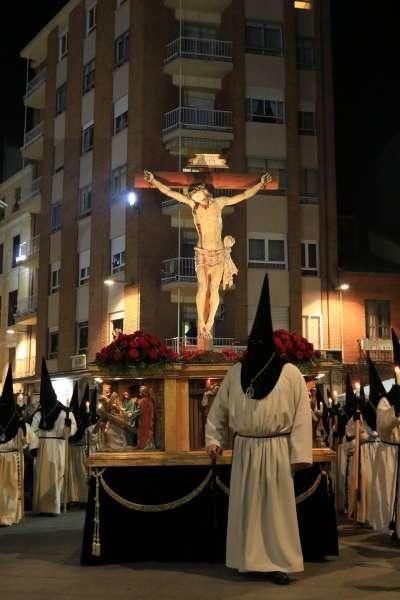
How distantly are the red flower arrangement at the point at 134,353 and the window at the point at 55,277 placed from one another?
1026 inches

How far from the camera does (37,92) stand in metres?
39.2

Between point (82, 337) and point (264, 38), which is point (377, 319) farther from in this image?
point (264, 38)

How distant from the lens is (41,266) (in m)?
36.4

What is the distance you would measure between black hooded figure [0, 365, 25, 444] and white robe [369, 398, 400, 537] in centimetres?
581

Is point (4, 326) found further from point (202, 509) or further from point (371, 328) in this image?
point (202, 509)

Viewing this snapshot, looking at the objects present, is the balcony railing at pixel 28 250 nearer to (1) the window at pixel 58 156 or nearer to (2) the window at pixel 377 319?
(1) the window at pixel 58 156

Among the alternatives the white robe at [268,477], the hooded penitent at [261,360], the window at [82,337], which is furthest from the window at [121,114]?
the white robe at [268,477]

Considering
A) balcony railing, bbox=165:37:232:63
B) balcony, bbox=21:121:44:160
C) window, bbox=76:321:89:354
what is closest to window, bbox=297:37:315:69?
balcony railing, bbox=165:37:232:63

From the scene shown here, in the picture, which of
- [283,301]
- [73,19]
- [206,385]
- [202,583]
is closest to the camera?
[202,583]

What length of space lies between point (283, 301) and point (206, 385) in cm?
2133

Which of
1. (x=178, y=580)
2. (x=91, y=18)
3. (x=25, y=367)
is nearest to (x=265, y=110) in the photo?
(x=91, y=18)

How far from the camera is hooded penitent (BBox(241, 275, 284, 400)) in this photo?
7523 mm

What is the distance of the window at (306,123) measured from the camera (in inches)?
1280

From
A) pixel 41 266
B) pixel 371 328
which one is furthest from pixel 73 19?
pixel 371 328
